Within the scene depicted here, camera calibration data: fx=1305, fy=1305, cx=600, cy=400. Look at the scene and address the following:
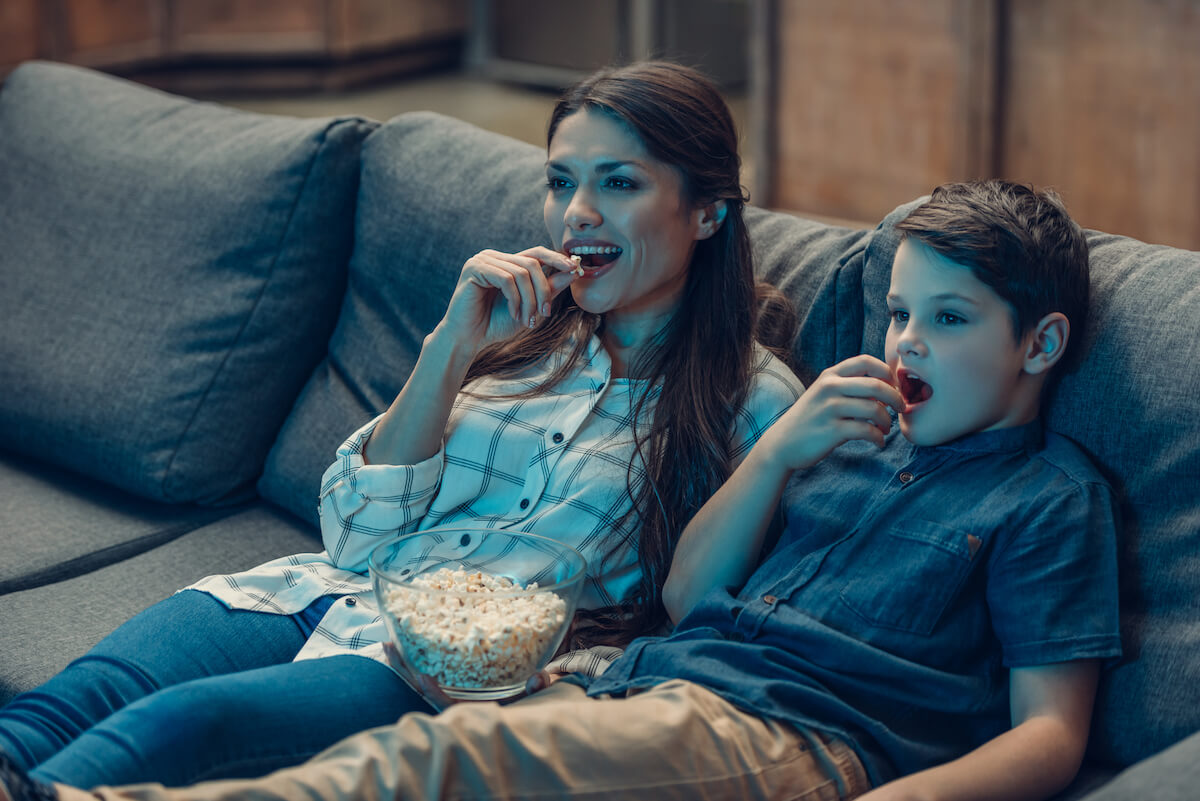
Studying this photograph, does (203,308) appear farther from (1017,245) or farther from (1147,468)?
(1147,468)

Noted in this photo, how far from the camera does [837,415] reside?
1.33 metres

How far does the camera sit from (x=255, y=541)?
1913mm

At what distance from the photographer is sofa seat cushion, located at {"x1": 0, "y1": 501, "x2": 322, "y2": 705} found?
1599mm

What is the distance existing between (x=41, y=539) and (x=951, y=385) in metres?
1.31

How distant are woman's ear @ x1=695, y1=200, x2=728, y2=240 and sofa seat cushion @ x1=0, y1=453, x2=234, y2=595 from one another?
0.89m

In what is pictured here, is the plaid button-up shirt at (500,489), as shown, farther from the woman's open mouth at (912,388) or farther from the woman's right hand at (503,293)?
the woman's open mouth at (912,388)

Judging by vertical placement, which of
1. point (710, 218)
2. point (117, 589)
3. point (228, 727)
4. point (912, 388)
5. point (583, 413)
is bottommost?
point (117, 589)

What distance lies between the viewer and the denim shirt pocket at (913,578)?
4.16 ft

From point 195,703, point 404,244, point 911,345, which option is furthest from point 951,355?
point 404,244

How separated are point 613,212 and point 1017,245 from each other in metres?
0.48

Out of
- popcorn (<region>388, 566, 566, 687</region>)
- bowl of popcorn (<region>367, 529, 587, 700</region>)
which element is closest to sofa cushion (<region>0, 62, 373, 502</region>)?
bowl of popcorn (<region>367, 529, 587, 700</region>)

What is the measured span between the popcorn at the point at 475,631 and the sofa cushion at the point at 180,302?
84 cm

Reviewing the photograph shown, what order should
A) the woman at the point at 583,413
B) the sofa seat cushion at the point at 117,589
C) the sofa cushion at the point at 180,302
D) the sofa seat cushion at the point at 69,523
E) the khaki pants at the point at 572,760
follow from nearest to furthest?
the khaki pants at the point at 572,760 < the woman at the point at 583,413 < the sofa seat cushion at the point at 117,589 < the sofa seat cushion at the point at 69,523 < the sofa cushion at the point at 180,302

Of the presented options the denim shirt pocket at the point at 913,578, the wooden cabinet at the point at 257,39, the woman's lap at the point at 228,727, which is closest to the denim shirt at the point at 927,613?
the denim shirt pocket at the point at 913,578
